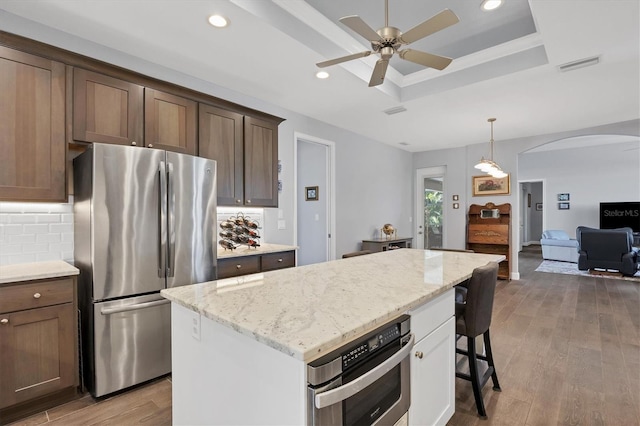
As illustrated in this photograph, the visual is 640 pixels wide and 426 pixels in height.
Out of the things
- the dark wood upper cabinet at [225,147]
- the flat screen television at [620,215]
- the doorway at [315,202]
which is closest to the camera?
the dark wood upper cabinet at [225,147]

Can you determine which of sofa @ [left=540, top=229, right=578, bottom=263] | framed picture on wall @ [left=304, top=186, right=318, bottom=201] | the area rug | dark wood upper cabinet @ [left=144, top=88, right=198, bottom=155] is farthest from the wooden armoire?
dark wood upper cabinet @ [left=144, top=88, right=198, bottom=155]

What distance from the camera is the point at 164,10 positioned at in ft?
7.29

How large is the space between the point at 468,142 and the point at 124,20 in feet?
19.6

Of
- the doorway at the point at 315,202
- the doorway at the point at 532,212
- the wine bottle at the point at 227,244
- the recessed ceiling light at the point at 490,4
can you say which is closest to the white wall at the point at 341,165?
the doorway at the point at 315,202

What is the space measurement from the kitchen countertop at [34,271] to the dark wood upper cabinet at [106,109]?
0.93 meters

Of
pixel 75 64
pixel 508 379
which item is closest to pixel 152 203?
pixel 75 64

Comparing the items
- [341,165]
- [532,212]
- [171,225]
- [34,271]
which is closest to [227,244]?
[171,225]

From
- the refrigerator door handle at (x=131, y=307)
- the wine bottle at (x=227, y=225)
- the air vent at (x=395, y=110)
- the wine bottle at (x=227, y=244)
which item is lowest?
the refrigerator door handle at (x=131, y=307)

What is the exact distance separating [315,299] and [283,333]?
408mm

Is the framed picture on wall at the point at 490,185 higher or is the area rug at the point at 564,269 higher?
the framed picture on wall at the point at 490,185

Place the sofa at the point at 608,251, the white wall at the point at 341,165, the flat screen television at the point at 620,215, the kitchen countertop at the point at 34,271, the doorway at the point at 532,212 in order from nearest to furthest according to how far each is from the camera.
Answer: the kitchen countertop at the point at 34,271 → the white wall at the point at 341,165 → the sofa at the point at 608,251 → the flat screen television at the point at 620,215 → the doorway at the point at 532,212

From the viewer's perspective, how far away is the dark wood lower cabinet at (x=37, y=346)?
1902 millimetres

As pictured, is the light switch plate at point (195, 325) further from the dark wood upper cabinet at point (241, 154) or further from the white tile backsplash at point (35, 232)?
the dark wood upper cabinet at point (241, 154)

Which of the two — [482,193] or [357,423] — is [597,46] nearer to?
[357,423]
